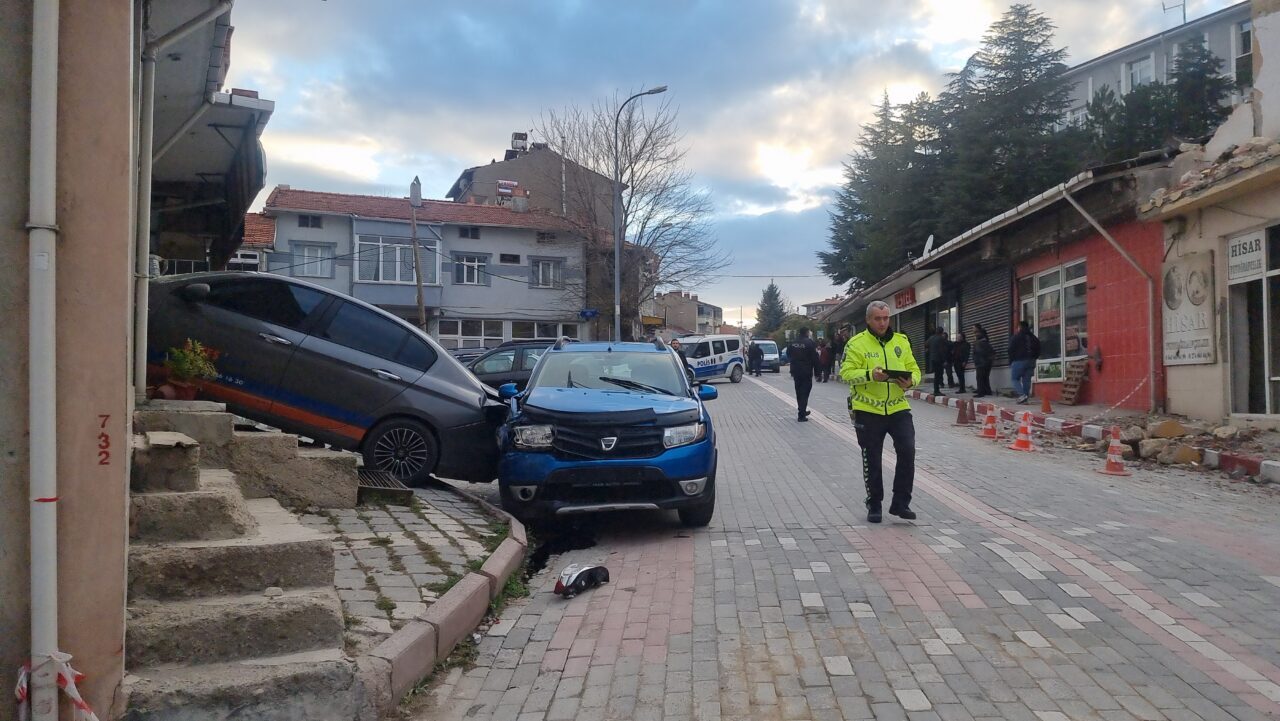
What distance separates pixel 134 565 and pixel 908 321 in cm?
3548

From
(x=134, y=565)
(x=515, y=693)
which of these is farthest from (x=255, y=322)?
(x=515, y=693)

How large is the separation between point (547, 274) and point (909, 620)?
40772 millimetres

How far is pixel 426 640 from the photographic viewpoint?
453 centimetres

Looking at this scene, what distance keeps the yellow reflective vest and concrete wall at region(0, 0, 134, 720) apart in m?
5.37

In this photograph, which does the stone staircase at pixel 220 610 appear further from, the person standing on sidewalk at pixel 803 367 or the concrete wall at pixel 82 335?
the person standing on sidewalk at pixel 803 367

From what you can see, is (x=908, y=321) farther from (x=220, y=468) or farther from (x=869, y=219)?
(x=220, y=468)

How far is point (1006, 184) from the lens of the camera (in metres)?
30.3

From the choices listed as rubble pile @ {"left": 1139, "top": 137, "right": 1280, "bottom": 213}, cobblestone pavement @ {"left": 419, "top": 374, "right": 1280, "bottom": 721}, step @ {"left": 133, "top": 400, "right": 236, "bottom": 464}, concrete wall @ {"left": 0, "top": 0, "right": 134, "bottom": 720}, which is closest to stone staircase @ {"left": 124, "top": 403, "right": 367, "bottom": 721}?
concrete wall @ {"left": 0, "top": 0, "right": 134, "bottom": 720}

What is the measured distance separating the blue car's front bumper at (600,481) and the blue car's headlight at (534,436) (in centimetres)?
7

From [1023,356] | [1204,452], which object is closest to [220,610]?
[1204,452]

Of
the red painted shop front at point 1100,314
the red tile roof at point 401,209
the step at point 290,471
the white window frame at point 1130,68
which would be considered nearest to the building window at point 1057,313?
the red painted shop front at point 1100,314

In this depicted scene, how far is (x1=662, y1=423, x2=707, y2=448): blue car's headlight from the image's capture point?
7504 millimetres

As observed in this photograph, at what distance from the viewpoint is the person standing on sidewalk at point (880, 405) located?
24.6 ft

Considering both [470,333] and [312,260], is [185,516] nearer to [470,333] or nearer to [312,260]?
[312,260]
